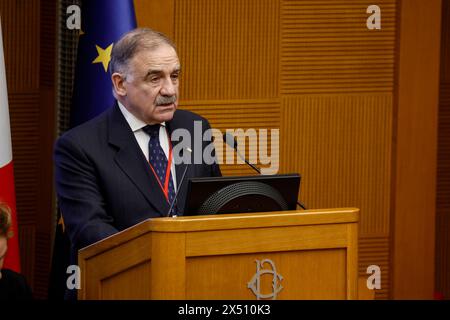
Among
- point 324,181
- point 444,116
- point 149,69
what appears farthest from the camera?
point 444,116

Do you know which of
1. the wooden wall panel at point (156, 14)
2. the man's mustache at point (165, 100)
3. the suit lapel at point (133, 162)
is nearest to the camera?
the suit lapel at point (133, 162)

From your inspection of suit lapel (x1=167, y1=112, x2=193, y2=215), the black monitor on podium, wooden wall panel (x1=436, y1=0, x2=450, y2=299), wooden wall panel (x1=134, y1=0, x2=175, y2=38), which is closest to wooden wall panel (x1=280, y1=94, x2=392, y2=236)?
wooden wall panel (x1=436, y1=0, x2=450, y2=299)

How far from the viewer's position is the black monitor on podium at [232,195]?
10.3 feet

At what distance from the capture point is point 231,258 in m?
3.02

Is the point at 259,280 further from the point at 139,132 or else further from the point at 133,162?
the point at 139,132

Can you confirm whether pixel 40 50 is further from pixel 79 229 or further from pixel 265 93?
Result: pixel 79 229

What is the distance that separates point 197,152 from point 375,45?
2.30 metres

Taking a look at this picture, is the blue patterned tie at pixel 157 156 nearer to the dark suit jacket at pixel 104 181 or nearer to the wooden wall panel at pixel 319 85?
the dark suit jacket at pixel 104 181

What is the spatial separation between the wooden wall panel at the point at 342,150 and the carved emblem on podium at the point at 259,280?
2.66m

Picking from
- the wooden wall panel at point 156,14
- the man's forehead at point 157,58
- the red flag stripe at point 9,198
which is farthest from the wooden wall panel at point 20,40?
the man's forehead at point 157,58

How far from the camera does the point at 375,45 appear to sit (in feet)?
19.1

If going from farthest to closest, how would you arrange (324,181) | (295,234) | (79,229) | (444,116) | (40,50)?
(444,116) < (324,181) < (40,50) < (79,229) < (295,234)

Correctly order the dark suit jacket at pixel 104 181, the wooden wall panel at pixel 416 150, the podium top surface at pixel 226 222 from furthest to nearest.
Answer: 1. the wooden wall panel at pixel 416 150
2. the dark suit jacket at pixel 104 181
3. the podium top surface at pixel 226 222
